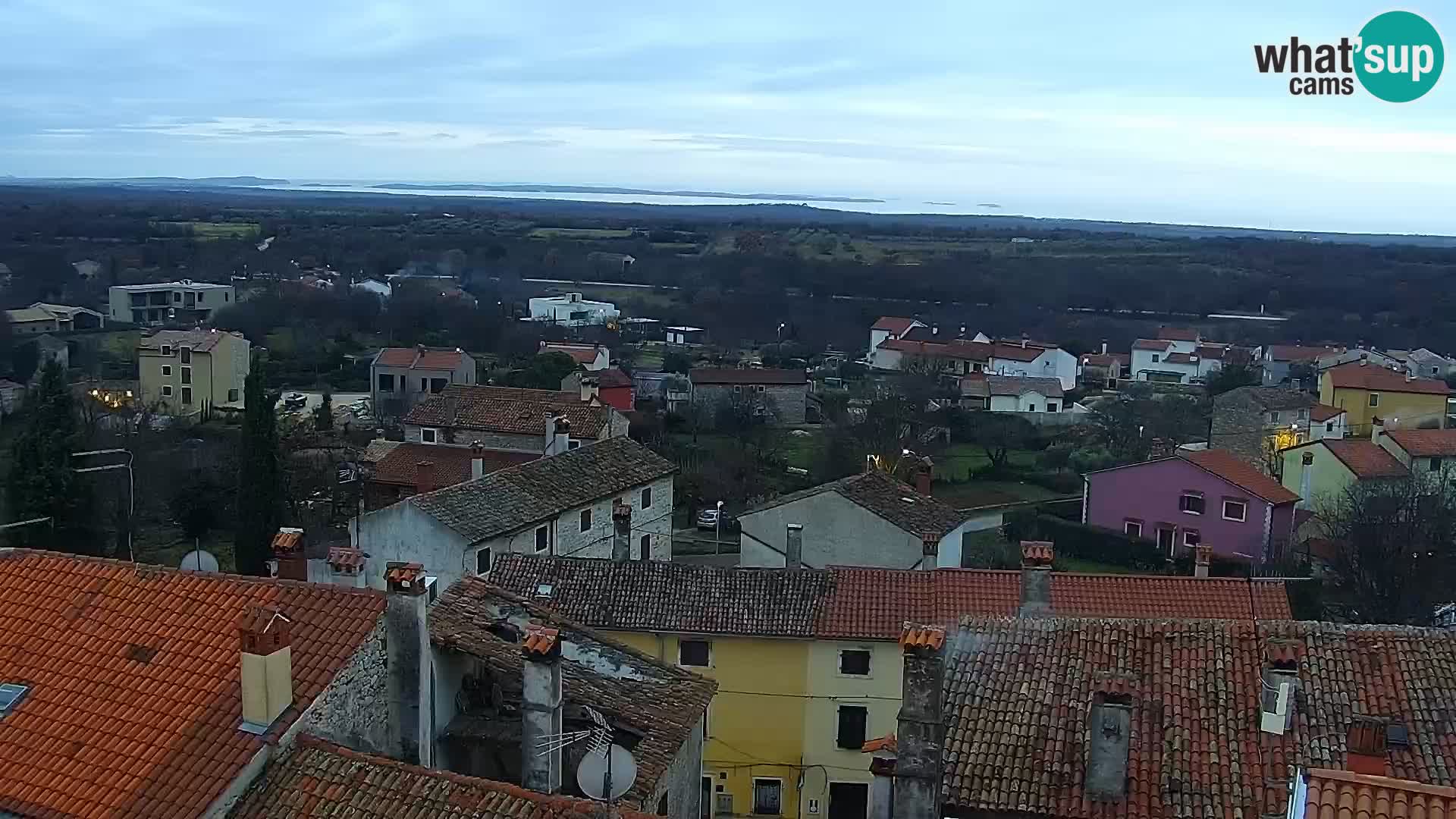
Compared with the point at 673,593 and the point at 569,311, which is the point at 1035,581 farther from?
the point at 569,311

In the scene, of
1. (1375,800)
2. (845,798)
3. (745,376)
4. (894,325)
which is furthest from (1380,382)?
(1375,800)

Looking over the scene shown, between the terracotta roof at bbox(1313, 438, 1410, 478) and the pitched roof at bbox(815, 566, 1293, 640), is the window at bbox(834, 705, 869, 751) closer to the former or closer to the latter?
the pitched roof at bbox(815, 566, 1293, 640)

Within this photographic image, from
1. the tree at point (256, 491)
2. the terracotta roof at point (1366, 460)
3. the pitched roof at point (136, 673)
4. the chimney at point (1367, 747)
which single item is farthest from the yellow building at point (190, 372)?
the chimney at point (1367, 747)

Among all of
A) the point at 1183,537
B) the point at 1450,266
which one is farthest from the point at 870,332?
the point at 1450,266

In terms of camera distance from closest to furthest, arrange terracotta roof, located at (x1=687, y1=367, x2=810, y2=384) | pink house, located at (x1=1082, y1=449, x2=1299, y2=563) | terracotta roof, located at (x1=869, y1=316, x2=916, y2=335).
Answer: pink house, located at (x1=1082, y1=449, x2=1299, y2=563)
terracotta roof, located at (x1=687, y1=367, x2=810, y2=384)
terracotta roof, located at (x1=869, y1=316, x2=916, y2=335)

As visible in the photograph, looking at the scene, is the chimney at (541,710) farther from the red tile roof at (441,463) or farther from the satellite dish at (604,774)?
the red tile roof at (441,463)

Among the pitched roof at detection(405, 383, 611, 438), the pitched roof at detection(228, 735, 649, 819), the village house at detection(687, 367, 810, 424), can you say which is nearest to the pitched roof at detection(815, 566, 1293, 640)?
the pitched roof at detection(228, 735, 649, 819)
